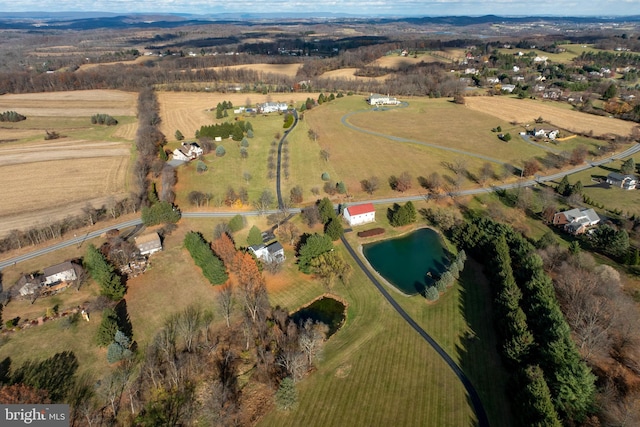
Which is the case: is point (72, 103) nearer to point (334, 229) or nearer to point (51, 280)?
point (51, 280)

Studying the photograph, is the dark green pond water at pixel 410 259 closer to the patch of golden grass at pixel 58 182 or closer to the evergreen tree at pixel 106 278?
the evergreen tree at pixel 106 278

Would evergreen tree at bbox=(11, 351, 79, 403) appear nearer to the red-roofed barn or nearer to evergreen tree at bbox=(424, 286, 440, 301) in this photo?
evergreen tree at bbox=(424, 286, 440, 301)

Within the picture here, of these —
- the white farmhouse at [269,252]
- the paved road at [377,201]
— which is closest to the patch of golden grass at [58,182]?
the paved road at [377,201]

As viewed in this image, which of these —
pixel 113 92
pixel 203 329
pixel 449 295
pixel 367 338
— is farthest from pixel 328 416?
pixel 113 92

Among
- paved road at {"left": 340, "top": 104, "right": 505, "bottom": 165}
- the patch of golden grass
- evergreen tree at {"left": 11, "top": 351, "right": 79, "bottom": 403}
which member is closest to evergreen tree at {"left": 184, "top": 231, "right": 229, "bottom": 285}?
evergreen tree at {"left": 11, "top": 351, "right": 79, "bottom": 403}

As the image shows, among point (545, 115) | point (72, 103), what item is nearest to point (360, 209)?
point (545, 115)
